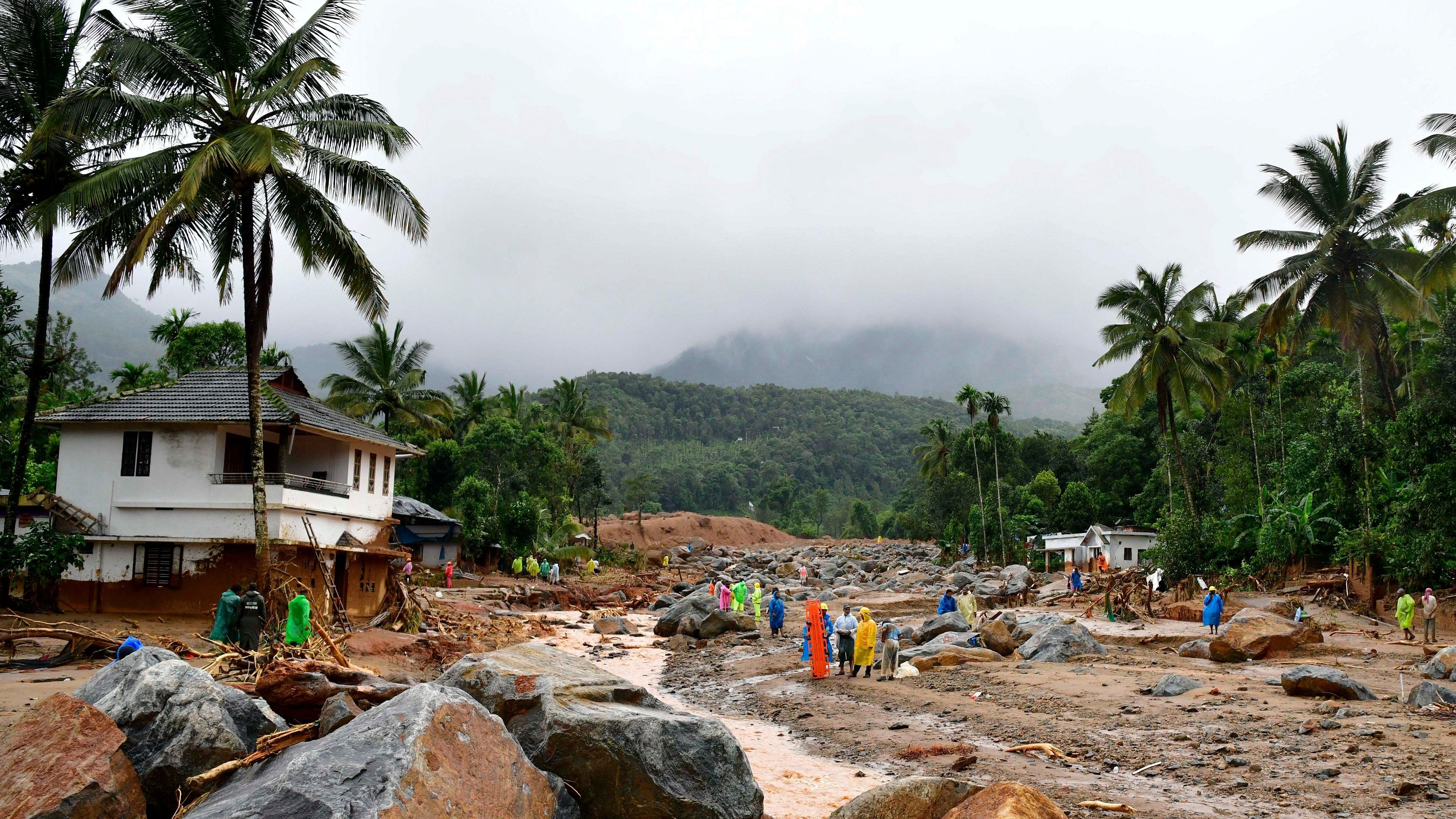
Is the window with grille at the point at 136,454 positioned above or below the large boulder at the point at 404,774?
above

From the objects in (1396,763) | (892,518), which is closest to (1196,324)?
(1396,763)

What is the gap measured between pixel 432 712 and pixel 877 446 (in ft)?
513

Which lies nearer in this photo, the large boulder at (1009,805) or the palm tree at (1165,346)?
the large boulder at (1009,805)

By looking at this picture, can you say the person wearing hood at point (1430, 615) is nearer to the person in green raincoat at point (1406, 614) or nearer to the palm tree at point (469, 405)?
the person in green raincoat at point (1406, 614)

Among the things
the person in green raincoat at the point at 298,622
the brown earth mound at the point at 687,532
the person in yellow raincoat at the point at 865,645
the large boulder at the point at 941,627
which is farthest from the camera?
the brown earth mound at the point at 687,532

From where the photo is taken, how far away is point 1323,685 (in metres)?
13.7

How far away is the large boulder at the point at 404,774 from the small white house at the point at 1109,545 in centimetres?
4787

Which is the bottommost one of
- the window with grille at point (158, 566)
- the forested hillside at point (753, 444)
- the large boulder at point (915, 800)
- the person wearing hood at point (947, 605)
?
the person wearing hood at point (947, 605)

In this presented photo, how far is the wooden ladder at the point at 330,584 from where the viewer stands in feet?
72.5

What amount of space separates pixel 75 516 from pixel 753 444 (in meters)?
147

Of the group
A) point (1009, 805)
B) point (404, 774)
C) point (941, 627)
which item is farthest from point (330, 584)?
point (1009, 805)

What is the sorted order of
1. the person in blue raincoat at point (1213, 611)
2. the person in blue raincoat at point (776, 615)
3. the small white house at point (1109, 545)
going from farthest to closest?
the small white house at point (1109, 545) < the person in blue raincoat at point (776, 615) < the person in blue raincoat at point (1213, 611)

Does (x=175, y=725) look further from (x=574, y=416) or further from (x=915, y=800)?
(x=574, y=416)

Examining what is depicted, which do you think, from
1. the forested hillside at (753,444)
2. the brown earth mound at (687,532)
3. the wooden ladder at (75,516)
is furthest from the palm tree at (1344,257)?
the forested hillside at (753,444)
